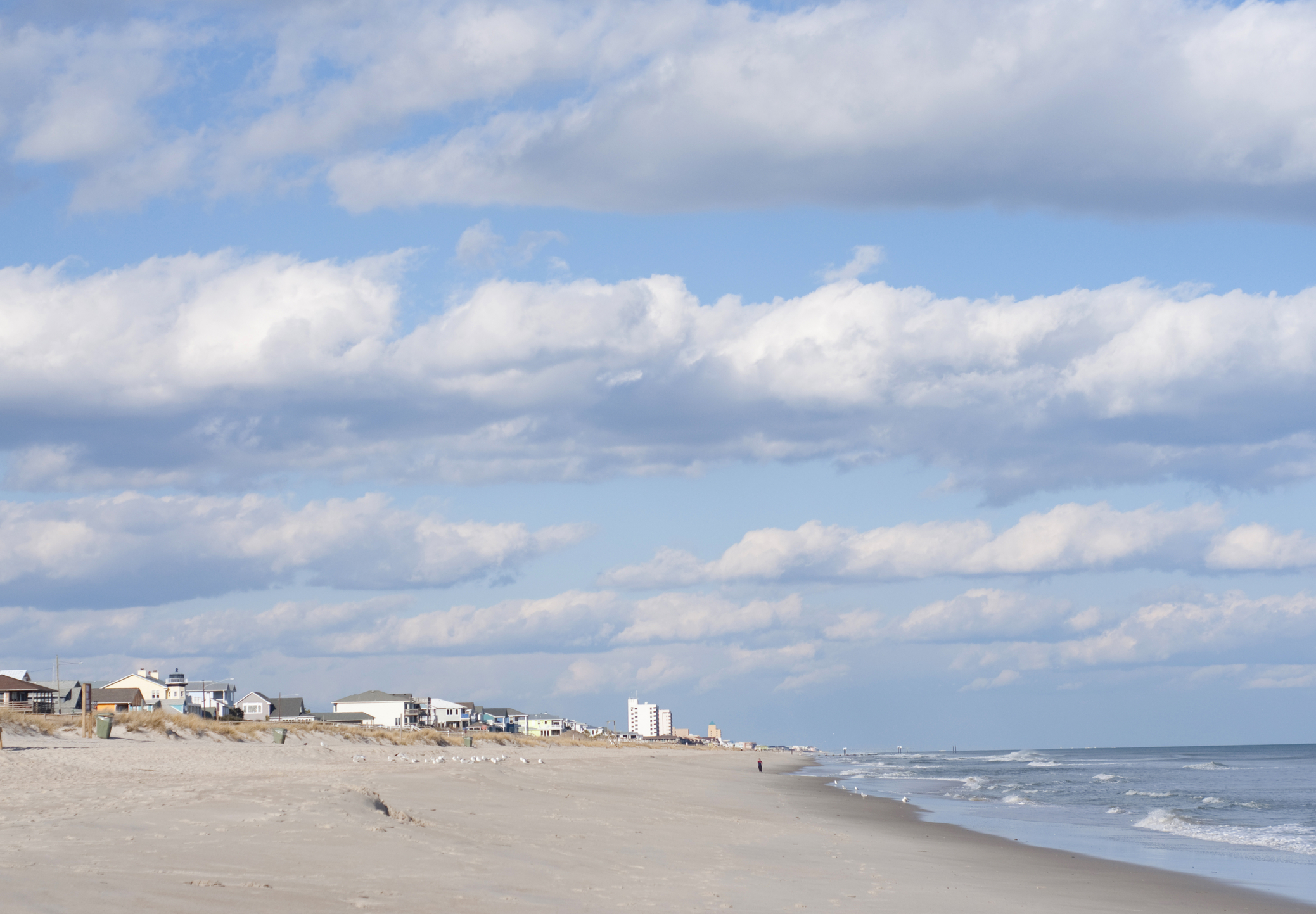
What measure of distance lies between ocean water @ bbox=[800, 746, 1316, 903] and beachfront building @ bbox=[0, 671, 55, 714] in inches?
2188

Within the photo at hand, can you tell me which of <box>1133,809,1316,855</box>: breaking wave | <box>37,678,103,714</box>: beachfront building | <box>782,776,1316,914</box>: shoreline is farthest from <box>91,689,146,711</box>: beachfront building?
<box>782,776,1316,914</box>: shoreline

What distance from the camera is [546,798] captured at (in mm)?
27891

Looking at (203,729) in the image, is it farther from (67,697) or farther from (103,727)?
(67,697)

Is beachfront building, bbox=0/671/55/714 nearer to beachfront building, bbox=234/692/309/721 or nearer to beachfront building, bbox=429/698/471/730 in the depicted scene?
beachfront building, bbox=234/692/309/721

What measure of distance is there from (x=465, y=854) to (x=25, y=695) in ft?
272

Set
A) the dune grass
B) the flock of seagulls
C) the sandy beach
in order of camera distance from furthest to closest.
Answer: the flock of seagulls, the dune grass, the sandy beach

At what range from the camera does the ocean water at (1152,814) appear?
997 inches

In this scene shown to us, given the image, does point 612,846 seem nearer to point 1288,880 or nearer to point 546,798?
point 546,798

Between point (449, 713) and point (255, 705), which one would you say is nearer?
point (255, 705)

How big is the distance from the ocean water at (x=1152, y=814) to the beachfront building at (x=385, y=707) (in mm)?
91307

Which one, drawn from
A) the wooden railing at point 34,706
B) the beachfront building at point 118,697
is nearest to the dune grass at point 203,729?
the wooden railing at point 34,706

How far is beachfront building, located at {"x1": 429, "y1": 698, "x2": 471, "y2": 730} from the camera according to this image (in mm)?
174750

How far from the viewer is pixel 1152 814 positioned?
40562 millimetres

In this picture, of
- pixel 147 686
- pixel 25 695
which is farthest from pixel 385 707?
pixel 25 695
